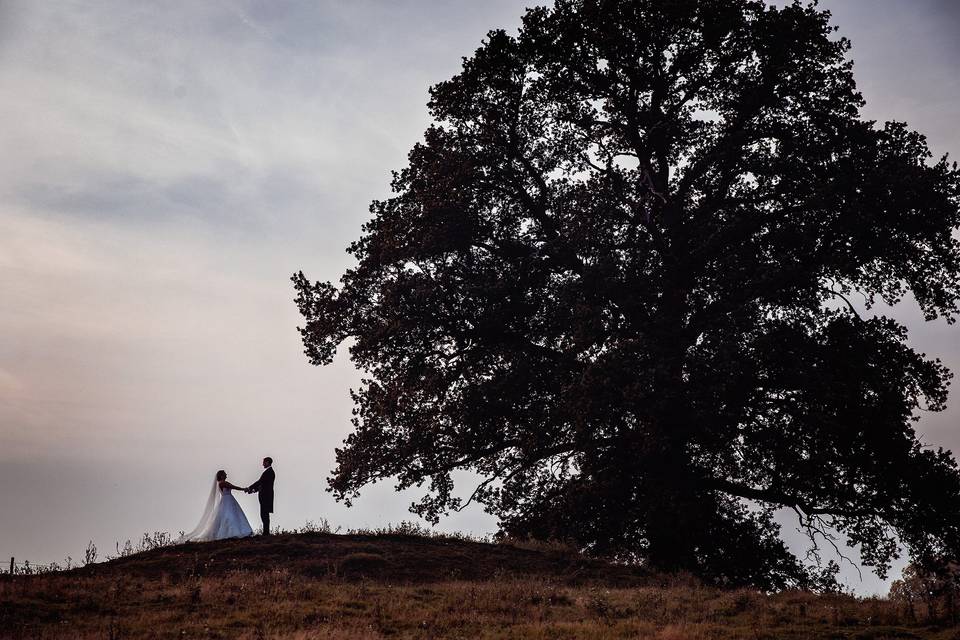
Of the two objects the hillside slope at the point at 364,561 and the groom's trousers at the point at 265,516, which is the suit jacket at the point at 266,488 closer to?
the groom's trousers at the point at 265,516

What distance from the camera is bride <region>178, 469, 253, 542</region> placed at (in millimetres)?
24422

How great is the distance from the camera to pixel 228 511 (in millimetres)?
24875

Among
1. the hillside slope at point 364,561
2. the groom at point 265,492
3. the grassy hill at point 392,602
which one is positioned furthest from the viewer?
the groom at point 265,492

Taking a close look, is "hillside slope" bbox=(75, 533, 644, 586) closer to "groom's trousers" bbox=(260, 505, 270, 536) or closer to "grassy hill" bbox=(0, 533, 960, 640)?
"grassy hill" bbox=(0, 533, 960, 640)

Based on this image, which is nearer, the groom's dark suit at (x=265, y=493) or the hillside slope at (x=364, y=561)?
the hillside slope at (x=364, y=561)

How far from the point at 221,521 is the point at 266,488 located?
5.45 ft

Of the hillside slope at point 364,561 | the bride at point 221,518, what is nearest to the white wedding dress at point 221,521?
the bride at point 221,518

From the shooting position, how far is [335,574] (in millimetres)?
19312

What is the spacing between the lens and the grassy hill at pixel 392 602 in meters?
14.5

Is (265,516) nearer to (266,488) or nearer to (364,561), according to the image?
(266,488)

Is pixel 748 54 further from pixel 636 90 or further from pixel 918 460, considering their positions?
pixel 918 460

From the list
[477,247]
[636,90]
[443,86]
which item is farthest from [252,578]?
[636,90]

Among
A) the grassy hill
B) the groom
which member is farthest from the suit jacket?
the grassy hill

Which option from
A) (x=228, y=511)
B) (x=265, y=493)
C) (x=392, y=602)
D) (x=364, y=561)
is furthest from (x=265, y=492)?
(x=392, y=602)
